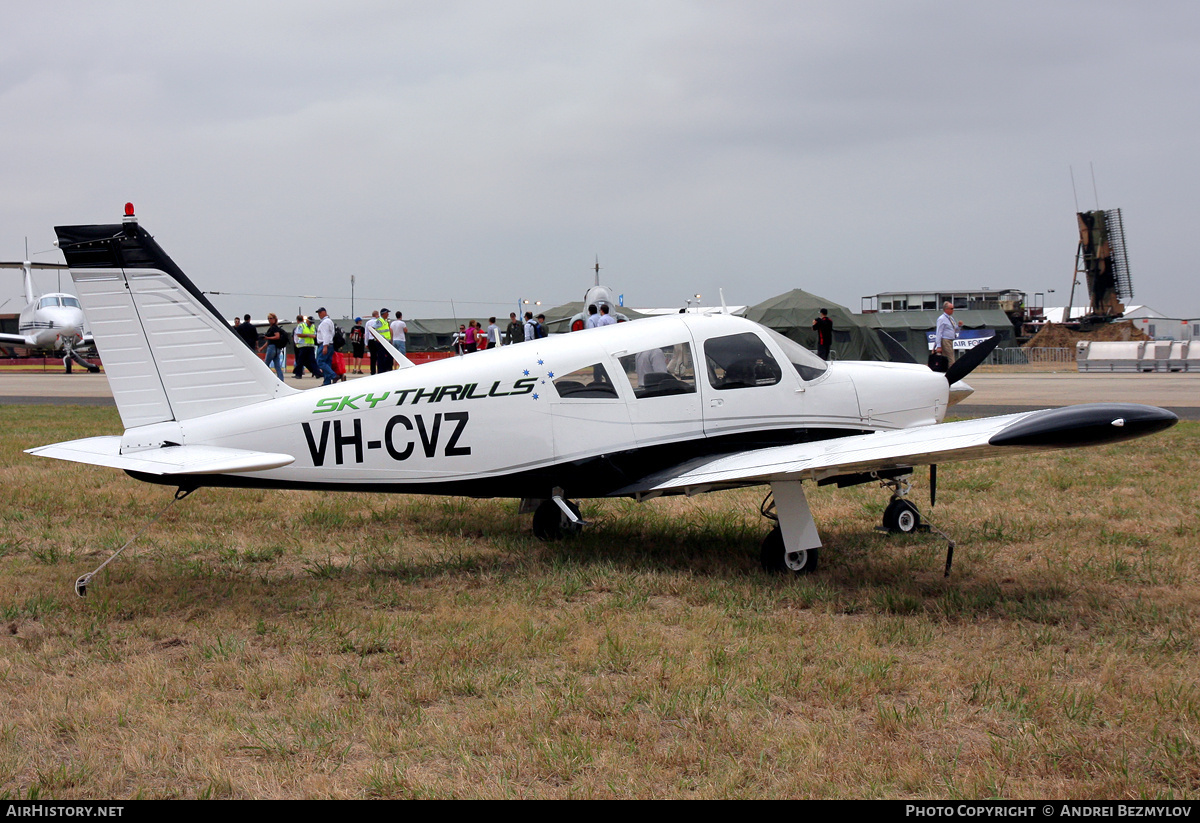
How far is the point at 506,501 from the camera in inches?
404

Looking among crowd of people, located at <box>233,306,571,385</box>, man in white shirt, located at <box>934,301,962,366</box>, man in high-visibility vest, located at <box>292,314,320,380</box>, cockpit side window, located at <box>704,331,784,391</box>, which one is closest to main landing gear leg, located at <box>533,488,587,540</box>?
cockpit side window, located at <box>704,331,784,391</box>

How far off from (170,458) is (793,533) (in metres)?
4.30

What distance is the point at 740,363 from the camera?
7473 millimetres

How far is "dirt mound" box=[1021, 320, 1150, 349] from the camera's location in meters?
65.8

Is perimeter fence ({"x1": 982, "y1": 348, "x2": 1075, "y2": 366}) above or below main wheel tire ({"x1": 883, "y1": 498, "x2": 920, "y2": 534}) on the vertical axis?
above

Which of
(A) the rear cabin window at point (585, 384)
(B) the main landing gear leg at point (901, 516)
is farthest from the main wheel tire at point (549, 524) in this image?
(B) the main landing gear leg at point (901, 516)

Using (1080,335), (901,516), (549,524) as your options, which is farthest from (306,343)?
(1080,335)

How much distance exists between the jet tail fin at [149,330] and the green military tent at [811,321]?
39335 millimetres

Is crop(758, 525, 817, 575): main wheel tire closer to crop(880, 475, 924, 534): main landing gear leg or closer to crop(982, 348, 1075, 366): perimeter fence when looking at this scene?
crop(880, 475, 924, 534): main landing gear leg

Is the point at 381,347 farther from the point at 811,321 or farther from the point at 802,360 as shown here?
the point at 811,321

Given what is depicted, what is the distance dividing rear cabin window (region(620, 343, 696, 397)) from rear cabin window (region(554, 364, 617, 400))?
6.9 inches

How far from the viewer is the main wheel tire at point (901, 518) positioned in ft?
27.3
